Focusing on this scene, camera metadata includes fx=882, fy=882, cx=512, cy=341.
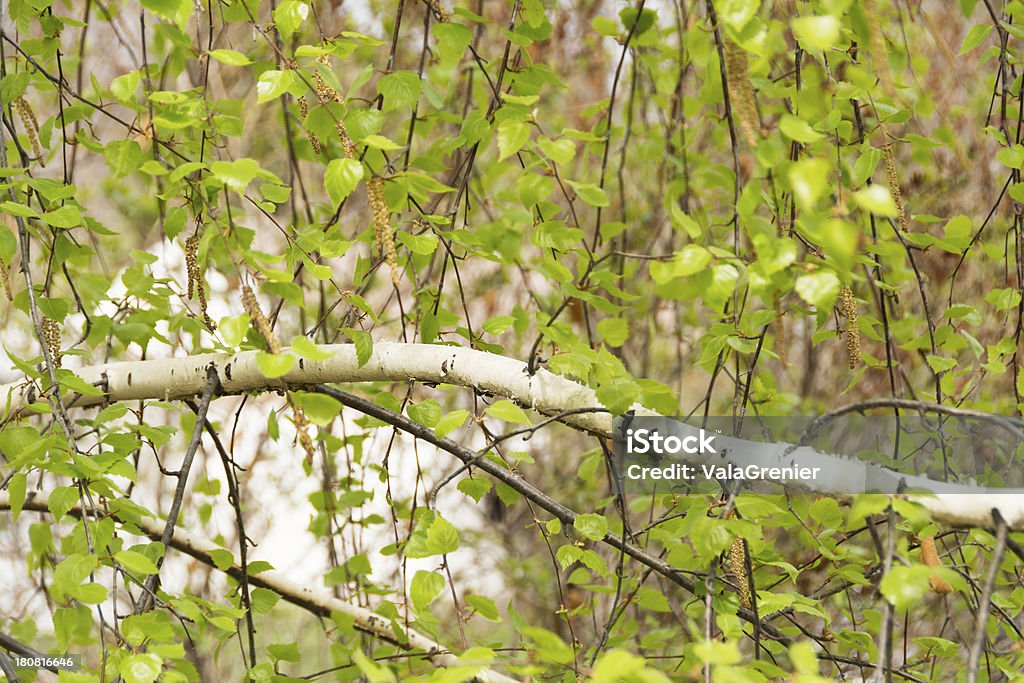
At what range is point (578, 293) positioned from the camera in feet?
3.00

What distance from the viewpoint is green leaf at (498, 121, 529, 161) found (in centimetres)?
77

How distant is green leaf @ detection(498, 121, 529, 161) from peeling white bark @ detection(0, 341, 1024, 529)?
26 centimetres

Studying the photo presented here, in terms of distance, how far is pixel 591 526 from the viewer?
907 millimetres

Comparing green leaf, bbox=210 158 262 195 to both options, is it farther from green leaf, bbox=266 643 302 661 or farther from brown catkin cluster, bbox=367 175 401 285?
green leaf, bbox=266 643 302 661

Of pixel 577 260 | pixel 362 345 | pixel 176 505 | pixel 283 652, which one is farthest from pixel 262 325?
pixel 577 260

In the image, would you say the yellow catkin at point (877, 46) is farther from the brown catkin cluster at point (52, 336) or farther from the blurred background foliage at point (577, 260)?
the brown catkin cluster at point (52, 336)

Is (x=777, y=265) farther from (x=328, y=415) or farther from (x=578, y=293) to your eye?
(x=328, y=415)

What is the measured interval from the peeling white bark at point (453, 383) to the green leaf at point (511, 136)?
0.86 ft

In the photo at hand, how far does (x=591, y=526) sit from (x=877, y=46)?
521mm

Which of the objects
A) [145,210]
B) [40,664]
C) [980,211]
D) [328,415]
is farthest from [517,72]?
[145,210]

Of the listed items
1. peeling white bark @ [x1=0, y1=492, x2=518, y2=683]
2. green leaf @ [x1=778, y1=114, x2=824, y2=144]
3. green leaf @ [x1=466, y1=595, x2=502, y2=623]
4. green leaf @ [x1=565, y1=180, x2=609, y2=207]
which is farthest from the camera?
peeling white bark @ [x1=0, y1=492, x2=518, y2=683]

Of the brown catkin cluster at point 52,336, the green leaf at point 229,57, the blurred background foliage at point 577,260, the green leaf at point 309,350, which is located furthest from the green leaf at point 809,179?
the brown catkin cluster at point 52,336

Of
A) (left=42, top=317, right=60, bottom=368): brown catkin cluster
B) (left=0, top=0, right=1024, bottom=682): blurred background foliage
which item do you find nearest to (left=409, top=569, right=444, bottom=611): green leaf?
(left=0, top=0, right=1024, bottom=682): blurred background foliage

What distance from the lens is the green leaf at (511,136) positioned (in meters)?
0.77
